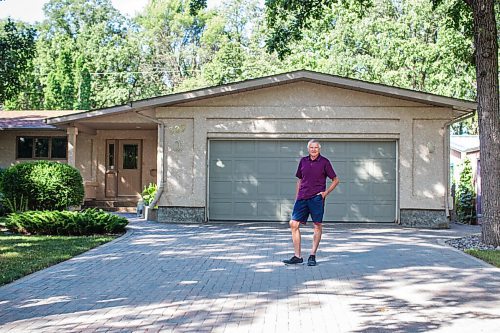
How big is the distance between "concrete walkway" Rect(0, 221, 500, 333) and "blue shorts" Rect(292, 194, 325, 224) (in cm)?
77

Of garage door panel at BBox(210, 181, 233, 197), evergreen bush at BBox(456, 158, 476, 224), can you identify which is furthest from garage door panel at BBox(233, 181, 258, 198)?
evergreen bush at BBox(456, 158, 476, 224)

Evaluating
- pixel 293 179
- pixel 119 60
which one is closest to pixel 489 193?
pixel 293 179

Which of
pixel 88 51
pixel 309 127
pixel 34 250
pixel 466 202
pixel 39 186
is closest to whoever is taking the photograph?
pixel 34 250

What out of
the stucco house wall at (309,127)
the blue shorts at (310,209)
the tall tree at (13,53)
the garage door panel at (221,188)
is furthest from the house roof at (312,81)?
the blue shorts at (310,209)

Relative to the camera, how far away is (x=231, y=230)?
49.8 ft

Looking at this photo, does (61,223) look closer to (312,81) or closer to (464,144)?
(312,81)

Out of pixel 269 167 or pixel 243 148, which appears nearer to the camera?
pixel 269 167

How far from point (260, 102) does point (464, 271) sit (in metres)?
9.31

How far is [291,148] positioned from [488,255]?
24.6 ft

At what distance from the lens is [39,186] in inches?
650

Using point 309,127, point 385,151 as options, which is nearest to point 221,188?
point 309,127

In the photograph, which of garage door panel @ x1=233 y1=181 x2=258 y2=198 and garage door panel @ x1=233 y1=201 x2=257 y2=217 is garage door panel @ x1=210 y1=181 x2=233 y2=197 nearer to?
garage door panel @ x1=233 y1=181 x2=258 y2=198

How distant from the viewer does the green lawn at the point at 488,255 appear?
397 inches

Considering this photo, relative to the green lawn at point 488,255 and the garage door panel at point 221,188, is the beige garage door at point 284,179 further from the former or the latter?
the green lawn at point 488,255
